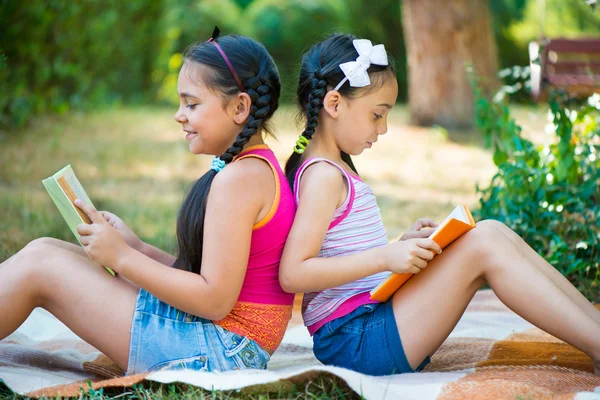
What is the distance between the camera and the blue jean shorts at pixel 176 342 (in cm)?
211

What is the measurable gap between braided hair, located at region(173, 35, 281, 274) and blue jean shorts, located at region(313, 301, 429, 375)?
419mm

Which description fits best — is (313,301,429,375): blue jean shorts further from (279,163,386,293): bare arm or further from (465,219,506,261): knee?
(465,219,506,261): knee

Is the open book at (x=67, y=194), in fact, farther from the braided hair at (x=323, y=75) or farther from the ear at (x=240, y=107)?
the braided hair at (x=323, y=75)

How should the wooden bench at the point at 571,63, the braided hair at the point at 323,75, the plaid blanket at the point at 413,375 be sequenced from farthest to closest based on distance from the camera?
the wooden bench at the point at 571,63
the braided hair at the point at 323,75
the plaid blanket at the point at 413,375

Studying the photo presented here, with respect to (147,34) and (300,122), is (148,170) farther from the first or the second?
(147,34)

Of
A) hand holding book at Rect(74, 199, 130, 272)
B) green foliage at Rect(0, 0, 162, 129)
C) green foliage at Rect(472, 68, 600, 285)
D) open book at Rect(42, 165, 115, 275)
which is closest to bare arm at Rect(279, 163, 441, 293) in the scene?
hand holding book at Rect(74, 199, 130, 272)

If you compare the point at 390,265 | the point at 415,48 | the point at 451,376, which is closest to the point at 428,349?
the point at 451,376

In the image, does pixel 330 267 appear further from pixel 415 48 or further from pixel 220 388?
pixel 415 48

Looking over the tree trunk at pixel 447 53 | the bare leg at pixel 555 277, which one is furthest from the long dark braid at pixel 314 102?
the tree trunk at pixel 447 53

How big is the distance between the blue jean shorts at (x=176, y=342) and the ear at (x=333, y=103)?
664 mm

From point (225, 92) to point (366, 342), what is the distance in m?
0.77

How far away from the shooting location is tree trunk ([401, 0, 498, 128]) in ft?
23.3

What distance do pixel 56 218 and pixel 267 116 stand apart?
93.6 inches

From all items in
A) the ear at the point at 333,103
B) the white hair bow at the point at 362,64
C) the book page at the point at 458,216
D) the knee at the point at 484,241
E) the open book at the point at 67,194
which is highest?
the white hair bow at the point at 362,64
